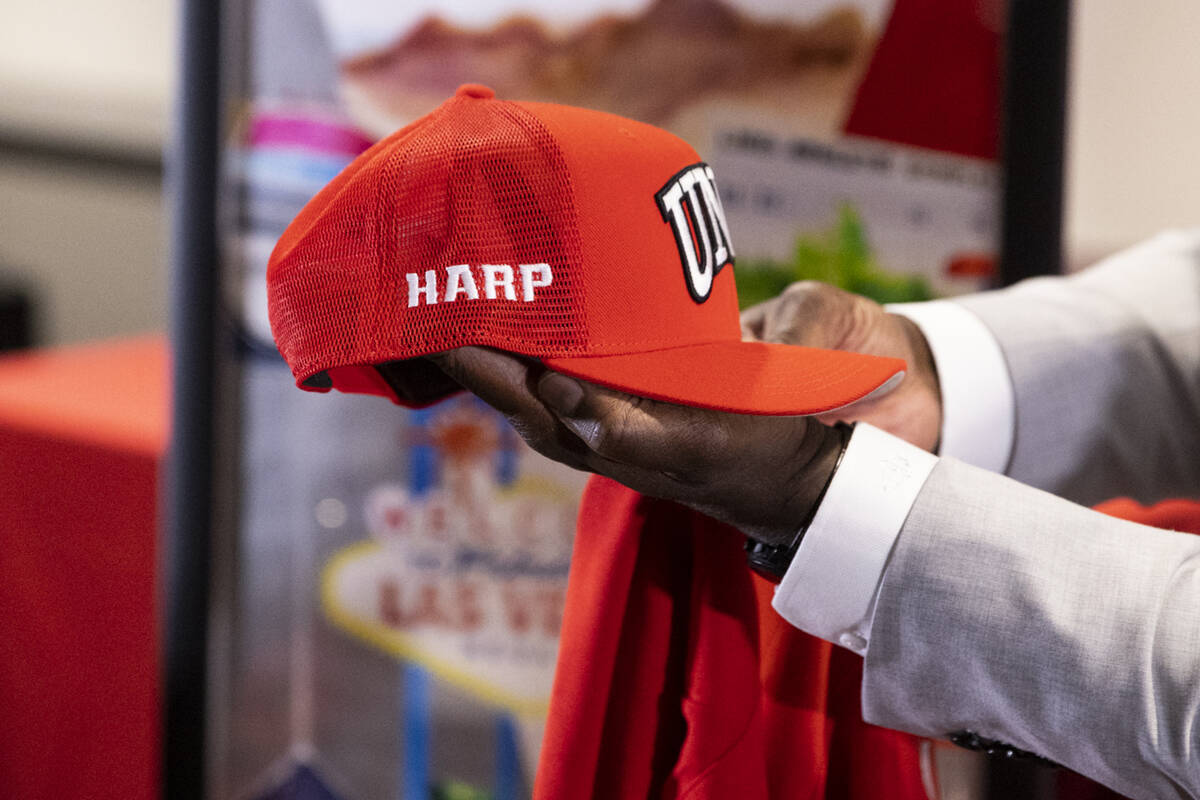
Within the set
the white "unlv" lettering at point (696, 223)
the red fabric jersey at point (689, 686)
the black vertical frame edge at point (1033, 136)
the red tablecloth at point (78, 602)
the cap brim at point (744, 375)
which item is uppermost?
the black vertical frame edge at point (1033, 136)

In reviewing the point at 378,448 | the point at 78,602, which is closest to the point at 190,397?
the point at 378,448

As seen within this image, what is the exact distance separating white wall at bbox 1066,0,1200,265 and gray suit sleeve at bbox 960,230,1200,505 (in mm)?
569

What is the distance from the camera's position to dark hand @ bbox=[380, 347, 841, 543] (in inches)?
14.8

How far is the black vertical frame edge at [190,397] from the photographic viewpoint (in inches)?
35.3

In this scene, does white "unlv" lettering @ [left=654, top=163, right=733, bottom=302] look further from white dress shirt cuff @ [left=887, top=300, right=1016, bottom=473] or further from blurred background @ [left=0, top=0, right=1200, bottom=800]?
blurred background @ [left=0, top=0, right=1200, bottom=800]

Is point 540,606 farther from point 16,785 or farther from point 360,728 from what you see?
point 16,785

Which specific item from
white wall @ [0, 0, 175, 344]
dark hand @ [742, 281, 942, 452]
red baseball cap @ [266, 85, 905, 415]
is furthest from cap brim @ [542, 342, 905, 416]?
white wall @ [0, 0, 175, 344]

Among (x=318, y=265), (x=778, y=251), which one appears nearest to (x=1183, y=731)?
(x=318, y=265)

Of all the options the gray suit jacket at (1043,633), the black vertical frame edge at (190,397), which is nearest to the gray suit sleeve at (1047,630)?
the gray suit jacket at (1043,633)

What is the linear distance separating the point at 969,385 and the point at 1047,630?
0.23m

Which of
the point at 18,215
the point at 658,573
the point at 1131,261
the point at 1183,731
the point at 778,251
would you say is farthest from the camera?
the point at 18,215

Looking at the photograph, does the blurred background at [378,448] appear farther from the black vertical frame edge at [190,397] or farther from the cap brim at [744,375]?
the cap brim at [744,375]

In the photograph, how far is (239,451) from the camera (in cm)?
94

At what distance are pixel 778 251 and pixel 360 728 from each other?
0.60m
